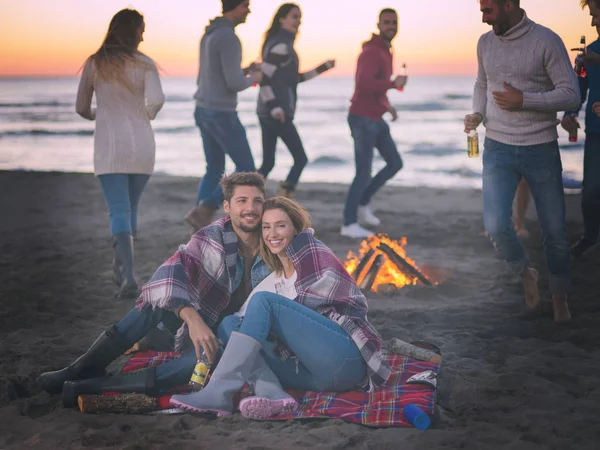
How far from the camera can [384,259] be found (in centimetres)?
660

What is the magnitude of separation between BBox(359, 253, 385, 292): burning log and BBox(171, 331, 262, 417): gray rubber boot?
2.63 meters

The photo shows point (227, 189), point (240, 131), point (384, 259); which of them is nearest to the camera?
point (227, 189)

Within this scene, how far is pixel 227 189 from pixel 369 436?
1.62 meters

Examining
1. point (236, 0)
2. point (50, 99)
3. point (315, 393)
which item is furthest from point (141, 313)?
point (50, 99)

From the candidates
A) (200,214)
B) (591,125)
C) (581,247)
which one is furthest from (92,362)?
(581,247)

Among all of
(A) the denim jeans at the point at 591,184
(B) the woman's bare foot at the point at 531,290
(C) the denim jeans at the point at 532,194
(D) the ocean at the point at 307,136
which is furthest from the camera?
(D) the ocean at the point at 307,136

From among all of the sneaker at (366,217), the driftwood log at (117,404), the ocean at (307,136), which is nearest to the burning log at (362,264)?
the sneaker at (366,217)

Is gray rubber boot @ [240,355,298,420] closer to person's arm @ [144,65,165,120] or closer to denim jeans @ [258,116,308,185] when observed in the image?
person's arm @ [144,65,165,120]

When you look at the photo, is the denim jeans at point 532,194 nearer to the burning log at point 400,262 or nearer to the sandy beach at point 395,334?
the sandy beach at point 395,334

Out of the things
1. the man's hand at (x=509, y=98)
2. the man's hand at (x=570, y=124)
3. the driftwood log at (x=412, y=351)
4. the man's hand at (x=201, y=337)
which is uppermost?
the man's hand at (x=509, y=98)

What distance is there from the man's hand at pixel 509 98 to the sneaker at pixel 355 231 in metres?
3.51

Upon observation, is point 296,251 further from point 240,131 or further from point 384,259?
point 240,131

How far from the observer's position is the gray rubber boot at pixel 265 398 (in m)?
3.81

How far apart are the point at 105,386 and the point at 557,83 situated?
3364 millimetres
